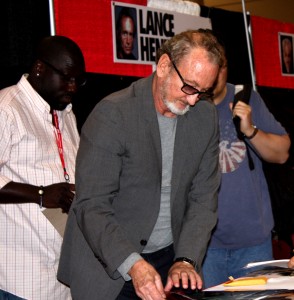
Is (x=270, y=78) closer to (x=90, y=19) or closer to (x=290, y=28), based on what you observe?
(x=290, y=28)

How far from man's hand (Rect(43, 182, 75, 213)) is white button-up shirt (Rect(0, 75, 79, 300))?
0.31 ft

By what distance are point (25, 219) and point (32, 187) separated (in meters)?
0.16

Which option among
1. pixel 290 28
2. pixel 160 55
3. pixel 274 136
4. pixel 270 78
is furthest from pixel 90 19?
pixel 290 28

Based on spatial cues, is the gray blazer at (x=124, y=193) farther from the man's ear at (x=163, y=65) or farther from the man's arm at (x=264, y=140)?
the man's arm at (x=264, y=140)

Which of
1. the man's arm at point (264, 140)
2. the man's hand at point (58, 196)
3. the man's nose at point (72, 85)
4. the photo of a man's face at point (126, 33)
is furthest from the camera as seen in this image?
the photo of a man's face at point (126, 33)

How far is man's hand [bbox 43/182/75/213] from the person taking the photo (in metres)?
2.83

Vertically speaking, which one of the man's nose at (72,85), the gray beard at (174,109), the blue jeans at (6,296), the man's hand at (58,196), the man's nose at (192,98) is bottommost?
the blue jeans at (6,296)

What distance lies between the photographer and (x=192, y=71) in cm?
245

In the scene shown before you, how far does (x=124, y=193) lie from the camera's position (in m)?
2.50

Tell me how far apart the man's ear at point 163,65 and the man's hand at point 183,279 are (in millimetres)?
701

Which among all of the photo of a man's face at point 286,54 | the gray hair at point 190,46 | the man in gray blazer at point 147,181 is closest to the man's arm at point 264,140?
the man in gray blazer at point 147,181

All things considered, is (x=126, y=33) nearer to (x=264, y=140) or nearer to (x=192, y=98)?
(x=264, y=140)

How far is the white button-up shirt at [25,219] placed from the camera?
2.90 m

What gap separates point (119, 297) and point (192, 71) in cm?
86
